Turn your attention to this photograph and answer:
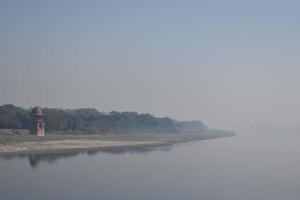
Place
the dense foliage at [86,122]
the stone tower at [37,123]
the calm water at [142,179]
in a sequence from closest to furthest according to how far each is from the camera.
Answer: the calm water at [142,179] → the stone tower at [37,123] → the dense foliage at [86,122]

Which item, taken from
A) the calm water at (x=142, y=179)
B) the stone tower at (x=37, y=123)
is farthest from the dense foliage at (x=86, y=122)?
the calm water at (x=142, y=179)

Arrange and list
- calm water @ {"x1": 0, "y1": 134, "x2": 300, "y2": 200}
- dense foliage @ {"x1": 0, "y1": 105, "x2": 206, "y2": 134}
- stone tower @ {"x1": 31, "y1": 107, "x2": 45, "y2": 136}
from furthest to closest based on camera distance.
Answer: dense foliage @ {"x1": 0, "y1": 105, "x2": 206, "y2": 134}
stone tower @ {"x1": 31, "y1": 107, "x2": 45, "y2": 136}
calm water @ {"x1": 0, "y1": 134, "x2": 300, "y2": 200}

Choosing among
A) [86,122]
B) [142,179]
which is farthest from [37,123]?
[142,179]

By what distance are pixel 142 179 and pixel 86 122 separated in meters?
53.0

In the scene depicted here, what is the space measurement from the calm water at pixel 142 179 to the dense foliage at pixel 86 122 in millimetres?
26432

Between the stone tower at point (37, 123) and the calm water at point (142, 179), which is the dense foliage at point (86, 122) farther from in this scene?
the calm water at point (142, 179)

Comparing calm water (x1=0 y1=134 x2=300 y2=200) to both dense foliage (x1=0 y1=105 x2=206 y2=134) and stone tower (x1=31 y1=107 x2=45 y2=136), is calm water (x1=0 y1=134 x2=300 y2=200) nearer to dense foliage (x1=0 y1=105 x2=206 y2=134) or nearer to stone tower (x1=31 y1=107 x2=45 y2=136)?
stone tower (x1=31 y1=107 x2=45 y2=136)

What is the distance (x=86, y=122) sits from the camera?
8256cm

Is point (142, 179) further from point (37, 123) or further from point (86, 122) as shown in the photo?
point (86, 122)

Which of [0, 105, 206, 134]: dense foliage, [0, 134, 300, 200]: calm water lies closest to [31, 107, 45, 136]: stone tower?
[0, 105, 206, 134]: dense foliage

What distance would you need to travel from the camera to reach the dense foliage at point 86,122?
220ft

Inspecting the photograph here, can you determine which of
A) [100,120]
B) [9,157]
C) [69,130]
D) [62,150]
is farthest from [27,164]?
[100,120]

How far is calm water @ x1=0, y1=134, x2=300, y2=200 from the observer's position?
82.8 ft

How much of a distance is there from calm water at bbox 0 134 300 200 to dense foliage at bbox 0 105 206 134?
26.4 meters
